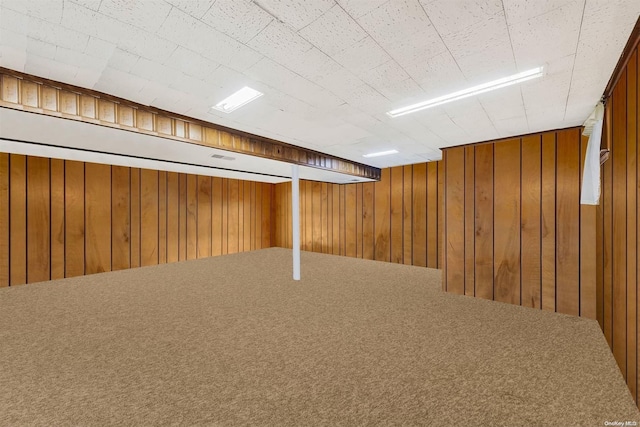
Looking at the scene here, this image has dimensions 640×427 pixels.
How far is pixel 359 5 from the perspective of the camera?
1.50 meters

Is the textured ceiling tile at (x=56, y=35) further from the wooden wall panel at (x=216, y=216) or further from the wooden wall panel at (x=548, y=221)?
the wooden wall panel at (x=216, y=216)

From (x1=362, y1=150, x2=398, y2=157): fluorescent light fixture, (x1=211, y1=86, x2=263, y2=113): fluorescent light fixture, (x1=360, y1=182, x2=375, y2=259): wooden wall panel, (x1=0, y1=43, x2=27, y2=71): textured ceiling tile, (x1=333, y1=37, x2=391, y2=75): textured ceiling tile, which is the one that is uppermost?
(x1=211, y1=86, x2=263, y2=113): fluorescent light fixture

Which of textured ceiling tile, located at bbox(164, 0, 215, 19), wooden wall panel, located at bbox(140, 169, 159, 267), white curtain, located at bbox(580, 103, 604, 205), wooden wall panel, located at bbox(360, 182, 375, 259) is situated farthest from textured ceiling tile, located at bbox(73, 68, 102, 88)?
wooden wall panel, located at bbox(360, 182, 375, 259)

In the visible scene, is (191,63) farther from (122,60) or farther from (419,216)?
(419,216)

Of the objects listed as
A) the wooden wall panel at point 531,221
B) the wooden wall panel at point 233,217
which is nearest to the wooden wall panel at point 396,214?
the wooden wall panel at point 531,221

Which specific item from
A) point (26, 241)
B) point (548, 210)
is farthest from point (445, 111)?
point (26, 241)

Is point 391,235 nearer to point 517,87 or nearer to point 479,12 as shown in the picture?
point 517,87

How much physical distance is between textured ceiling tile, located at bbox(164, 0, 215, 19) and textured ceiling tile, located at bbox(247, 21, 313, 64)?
339mm

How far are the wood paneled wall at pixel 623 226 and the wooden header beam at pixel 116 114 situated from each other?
155 inches

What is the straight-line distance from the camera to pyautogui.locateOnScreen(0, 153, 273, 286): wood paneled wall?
5.04 metres

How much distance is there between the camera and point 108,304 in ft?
12.3

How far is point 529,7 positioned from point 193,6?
190 cm

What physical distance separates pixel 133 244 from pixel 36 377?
202 inches

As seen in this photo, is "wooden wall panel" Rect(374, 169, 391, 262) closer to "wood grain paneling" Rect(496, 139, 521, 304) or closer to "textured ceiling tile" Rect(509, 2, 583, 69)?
"wood grain paneling" Rect(496, 139, 521, 304)
